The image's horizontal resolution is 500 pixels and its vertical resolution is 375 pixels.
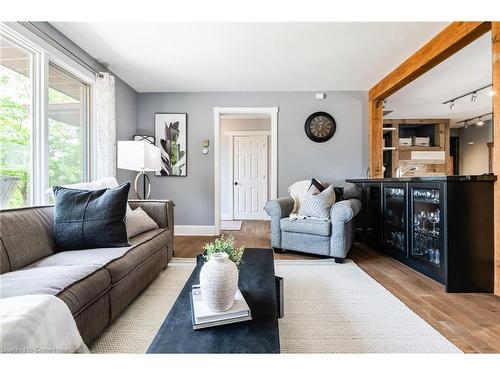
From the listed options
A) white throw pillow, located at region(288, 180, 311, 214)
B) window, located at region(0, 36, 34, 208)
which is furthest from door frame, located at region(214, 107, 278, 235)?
window, located at region(0, 36, 34, 208)

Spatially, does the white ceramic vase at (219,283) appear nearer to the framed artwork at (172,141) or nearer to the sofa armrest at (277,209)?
the sofa armrest at (277,209)

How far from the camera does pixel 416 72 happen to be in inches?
119

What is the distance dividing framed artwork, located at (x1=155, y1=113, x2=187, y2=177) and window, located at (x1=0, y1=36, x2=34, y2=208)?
2.08 metres

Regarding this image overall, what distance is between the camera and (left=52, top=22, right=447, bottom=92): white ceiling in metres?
2.46

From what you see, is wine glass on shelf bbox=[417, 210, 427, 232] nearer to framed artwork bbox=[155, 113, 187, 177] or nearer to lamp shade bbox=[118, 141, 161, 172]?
lamp shade bbox=[118, 141, 161, 172]

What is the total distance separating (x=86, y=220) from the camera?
1844 millimetres

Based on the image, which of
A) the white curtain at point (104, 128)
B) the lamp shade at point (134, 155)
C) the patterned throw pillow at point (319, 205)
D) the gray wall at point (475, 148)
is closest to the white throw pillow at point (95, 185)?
the lamp shade at point (134, 155)

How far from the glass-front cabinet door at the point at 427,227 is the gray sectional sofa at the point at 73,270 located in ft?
8.08

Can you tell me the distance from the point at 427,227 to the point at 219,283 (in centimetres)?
233

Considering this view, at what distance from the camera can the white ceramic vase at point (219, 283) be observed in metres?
1.07

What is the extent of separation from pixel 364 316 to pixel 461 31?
8.27 ft

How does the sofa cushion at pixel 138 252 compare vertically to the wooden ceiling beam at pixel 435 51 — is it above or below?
below

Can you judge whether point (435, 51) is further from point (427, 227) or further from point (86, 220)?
point (86, 220)
